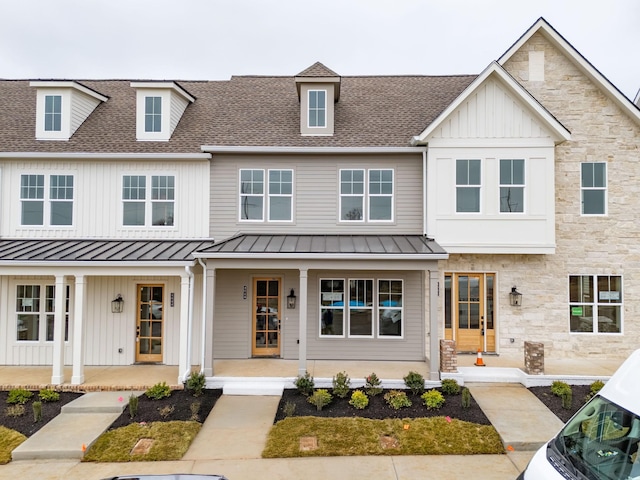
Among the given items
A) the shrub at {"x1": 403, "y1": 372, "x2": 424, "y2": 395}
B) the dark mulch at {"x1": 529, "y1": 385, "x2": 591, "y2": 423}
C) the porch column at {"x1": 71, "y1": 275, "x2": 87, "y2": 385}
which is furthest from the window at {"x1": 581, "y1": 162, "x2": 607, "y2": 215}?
the porch column at {"x1": 71, "y1": 275, "x2": 87, "y2": 385}

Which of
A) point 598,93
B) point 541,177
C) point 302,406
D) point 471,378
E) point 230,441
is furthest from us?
point 598,93

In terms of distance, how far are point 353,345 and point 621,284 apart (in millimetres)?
8149

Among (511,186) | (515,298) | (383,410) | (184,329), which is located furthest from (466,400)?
(184,329)

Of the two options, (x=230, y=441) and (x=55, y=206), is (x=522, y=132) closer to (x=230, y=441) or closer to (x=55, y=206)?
(x=230, y=441)

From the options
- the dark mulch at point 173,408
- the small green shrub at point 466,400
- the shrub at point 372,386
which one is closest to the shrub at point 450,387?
the small green shrub at point 466,400

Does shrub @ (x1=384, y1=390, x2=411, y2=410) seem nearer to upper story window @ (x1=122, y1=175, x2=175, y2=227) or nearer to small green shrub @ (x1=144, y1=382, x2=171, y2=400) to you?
small green shrub @ (x1=144, y1=382, x2=171, y2=400)

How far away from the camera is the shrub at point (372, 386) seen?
397 inches

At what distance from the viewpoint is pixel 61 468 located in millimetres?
7395

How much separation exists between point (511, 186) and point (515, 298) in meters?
3.30

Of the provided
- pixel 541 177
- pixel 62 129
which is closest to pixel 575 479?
pixel 541 177

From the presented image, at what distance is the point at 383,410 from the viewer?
9383mm

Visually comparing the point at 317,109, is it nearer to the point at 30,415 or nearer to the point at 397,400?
the point at 397,400

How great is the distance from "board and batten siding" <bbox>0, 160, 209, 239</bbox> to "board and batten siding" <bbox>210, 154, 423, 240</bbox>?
517 millimetres

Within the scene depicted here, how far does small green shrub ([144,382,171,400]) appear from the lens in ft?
32.4
